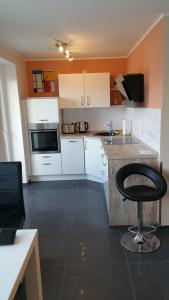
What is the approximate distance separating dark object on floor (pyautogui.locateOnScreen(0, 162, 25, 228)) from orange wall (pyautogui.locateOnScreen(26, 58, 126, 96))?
3.28 meters

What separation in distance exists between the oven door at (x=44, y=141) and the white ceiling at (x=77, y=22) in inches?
57.9

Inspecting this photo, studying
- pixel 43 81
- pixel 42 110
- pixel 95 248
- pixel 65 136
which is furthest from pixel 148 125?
pixel 43 81

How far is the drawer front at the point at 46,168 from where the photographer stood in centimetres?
475

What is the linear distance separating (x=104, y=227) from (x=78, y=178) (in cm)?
199

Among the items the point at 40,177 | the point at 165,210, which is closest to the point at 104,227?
the point at 165,210

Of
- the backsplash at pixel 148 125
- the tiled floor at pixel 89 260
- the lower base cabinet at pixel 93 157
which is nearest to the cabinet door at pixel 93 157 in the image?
the lower base cabinet at pixel 93 157

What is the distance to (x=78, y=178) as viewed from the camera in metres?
4.89

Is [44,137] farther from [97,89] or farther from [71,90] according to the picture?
[97,89]

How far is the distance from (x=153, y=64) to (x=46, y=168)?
A: 2822mm

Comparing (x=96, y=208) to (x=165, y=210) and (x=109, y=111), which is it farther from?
(x=109, y=111)

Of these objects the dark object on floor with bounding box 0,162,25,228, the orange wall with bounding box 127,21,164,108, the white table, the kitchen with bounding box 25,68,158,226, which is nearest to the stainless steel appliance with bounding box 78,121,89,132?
the kitchen with bounding box 25,68,158,226

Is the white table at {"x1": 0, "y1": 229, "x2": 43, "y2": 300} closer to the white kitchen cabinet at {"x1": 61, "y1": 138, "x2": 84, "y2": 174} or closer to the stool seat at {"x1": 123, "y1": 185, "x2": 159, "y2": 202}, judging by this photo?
the stool seat at {"x1": 123, "y1": 185, "x2": 159, "y2": 202}

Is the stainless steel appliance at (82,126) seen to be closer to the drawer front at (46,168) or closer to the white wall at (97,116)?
the white wall at (97,116)

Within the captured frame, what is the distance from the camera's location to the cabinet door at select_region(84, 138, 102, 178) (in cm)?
438
